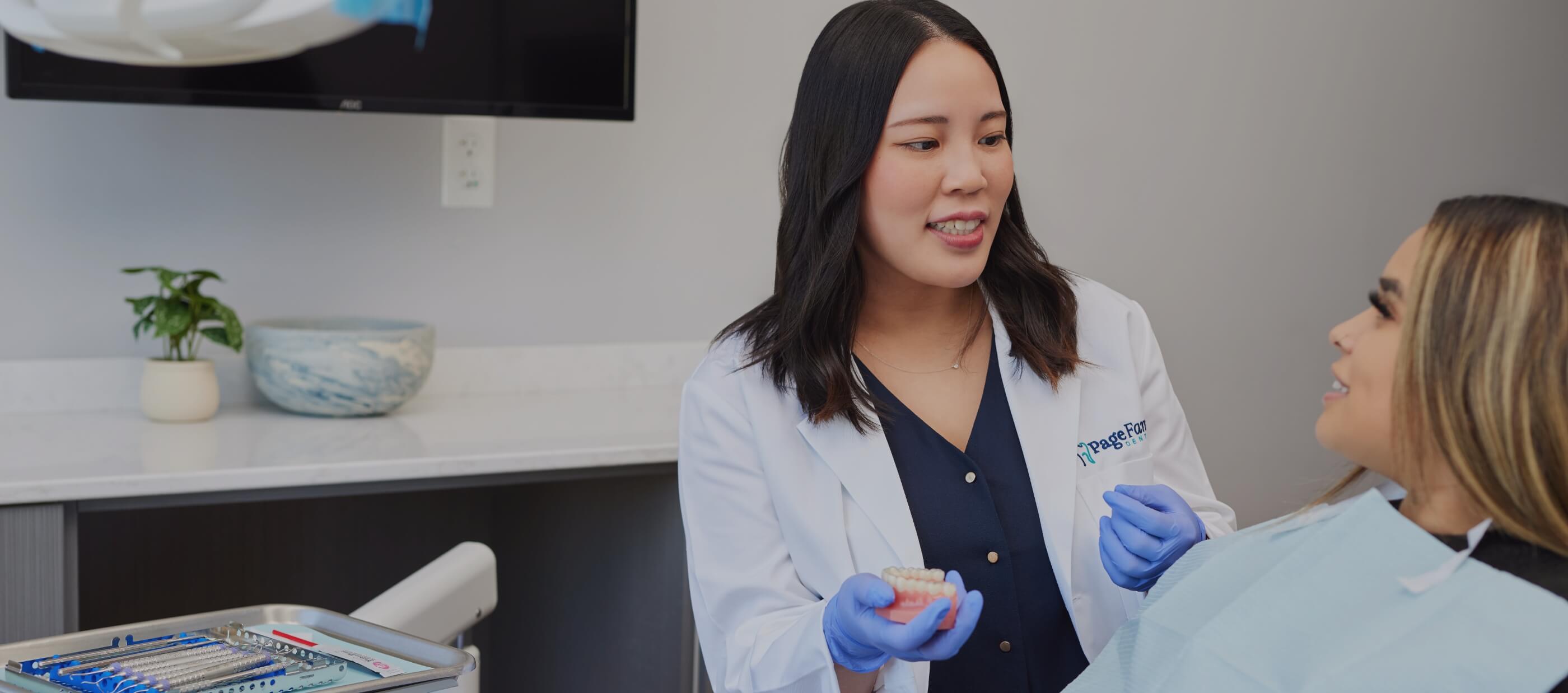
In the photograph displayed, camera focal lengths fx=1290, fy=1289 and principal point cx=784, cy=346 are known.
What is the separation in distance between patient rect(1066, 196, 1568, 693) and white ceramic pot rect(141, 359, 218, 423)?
1503 millimetres

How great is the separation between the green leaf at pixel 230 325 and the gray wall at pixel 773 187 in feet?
0.70

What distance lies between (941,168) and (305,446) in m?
1.02

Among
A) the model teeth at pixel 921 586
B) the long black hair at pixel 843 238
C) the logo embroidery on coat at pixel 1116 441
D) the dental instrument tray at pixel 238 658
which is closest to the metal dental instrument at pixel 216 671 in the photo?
the dental instrument tray at pixel 238 658

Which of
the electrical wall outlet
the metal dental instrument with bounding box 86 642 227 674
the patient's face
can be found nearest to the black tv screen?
the electrical wall outlet

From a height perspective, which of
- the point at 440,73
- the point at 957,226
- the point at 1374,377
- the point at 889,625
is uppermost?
the point at 440,73

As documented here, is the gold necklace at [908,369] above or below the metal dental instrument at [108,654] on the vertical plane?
above

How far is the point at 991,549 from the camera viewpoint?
1334mm

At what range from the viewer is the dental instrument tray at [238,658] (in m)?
0.84

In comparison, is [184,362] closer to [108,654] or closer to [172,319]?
[172,319]

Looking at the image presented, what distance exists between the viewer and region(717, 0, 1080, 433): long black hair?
1327 millimetres

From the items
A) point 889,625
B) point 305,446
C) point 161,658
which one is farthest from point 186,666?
point 305,446

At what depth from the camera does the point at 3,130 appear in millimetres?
1970

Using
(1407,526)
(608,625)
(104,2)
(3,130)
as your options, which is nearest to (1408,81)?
(608,625)

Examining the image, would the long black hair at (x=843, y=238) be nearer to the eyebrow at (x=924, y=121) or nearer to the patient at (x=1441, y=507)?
the eyebrow at (x=924, y=121)
